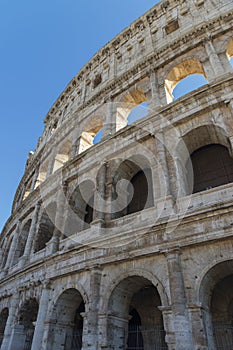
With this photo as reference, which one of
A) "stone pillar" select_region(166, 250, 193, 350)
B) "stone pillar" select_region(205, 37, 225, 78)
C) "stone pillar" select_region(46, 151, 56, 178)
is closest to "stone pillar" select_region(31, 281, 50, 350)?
"stone pillar" select_region(166, 250, 193, 350)

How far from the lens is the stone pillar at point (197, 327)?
5139mm

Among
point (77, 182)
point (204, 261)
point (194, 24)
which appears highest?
point (194, 24)

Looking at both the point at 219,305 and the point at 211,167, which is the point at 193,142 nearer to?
the point at 211,167

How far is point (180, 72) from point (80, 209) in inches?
274

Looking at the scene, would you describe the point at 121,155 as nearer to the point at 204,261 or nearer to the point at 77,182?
the point at 77,182

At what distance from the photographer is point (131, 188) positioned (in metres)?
9.59

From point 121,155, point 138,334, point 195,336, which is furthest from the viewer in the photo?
point 121,155

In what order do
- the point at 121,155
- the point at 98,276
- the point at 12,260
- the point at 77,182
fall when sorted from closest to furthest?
the point at 98,276 < the point at 121,155 < the point at 77,182 < the point at 12,260

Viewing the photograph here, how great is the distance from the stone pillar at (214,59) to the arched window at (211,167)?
261 centimetres

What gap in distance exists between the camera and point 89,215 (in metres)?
10.6

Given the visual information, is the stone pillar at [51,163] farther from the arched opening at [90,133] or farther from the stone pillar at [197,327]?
the stone pillar at [197,327]

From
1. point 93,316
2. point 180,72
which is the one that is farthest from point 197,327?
point 180,72

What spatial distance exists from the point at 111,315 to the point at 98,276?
3.48 ft

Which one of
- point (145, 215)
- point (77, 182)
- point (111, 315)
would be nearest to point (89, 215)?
point (77, 182)
